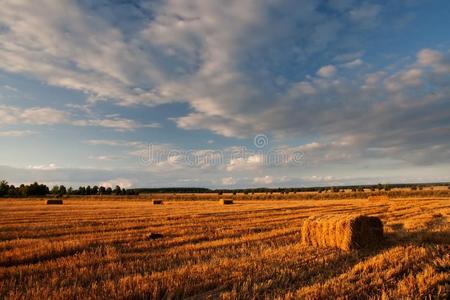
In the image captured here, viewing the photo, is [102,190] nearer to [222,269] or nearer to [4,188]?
[4,188]

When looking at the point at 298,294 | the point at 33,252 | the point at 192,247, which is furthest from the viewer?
the point at 192,247

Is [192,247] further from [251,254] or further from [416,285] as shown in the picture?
[416,285]

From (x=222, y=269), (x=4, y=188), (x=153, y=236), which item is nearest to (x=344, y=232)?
(x=222, y=269)

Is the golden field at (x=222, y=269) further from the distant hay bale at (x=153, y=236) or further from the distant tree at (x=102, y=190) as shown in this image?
the distant tree at (x=102, y=190)

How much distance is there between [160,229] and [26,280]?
334 inches

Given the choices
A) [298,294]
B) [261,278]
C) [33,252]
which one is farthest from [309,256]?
[33,252]

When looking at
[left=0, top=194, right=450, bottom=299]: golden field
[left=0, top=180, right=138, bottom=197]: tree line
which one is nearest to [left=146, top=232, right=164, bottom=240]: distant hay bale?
[left=0, top=194, right=450, bottom=299]: golden field

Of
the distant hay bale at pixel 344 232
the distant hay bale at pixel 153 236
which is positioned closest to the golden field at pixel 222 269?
the distant hay bale at pixel 153 236

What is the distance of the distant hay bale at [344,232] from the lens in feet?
38.3

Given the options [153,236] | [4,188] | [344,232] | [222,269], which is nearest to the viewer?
[222,269]

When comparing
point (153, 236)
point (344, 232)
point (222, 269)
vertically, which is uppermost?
point (344, 232)

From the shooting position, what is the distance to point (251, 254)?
9.95m

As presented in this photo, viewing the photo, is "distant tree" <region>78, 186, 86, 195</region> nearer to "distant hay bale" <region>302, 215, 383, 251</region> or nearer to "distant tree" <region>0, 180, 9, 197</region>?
"distant tree" <region>0, 180, 9, 197</region>

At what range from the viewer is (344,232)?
38.7 ft
